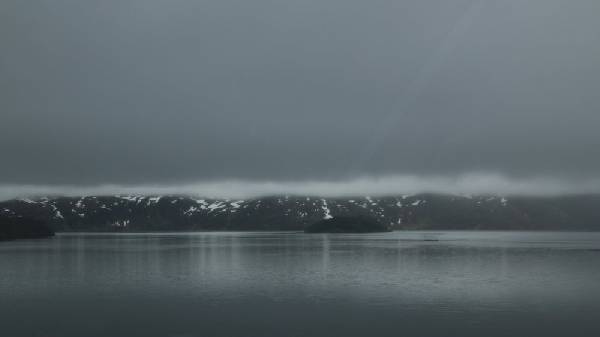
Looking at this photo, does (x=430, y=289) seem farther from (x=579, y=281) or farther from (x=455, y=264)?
(x=455, y=264)

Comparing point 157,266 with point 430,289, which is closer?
point 430,289

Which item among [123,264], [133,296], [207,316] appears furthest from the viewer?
[123,264]

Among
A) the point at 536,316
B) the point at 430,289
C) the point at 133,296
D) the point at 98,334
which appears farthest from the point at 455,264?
the point at 98,334

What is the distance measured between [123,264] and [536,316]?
Answer: 81493 millimetres

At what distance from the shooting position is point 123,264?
10431 centimetres

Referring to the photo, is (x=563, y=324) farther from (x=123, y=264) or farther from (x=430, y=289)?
(x=123, y=264)

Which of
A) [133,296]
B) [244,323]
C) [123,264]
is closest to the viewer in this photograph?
[244,323]

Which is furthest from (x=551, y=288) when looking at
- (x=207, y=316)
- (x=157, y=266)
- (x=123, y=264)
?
(x=123, y=264)

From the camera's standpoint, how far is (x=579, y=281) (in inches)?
2753

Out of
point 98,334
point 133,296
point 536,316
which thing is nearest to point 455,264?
point 536,316

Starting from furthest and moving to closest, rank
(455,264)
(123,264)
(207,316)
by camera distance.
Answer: (123,264)
(455,264)
(207,316)

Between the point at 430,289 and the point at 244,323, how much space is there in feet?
91.9

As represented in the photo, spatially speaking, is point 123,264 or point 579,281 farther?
point 123,264

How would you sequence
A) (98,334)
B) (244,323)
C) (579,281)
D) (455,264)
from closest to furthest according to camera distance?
(98,334) → (244,323) → (579,281) → (455,264)
